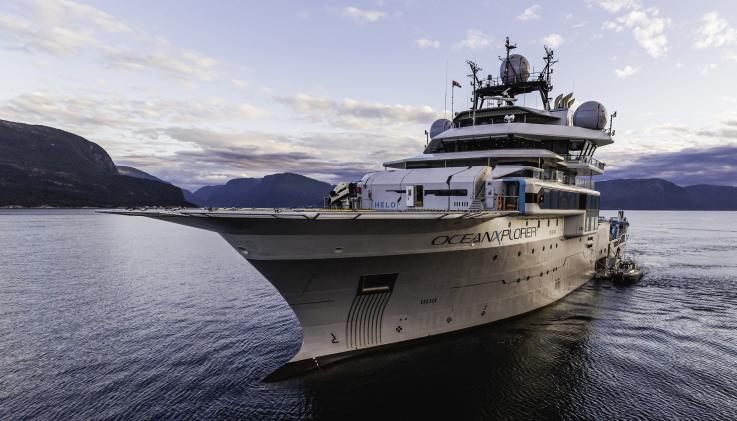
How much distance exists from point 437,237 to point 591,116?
21.4m

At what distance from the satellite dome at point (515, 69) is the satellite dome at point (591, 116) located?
6.39m

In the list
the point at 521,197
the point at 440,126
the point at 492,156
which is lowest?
the point at 521,197

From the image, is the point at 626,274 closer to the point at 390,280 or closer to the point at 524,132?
the point at 524,132

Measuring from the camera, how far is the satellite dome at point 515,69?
1292 inches

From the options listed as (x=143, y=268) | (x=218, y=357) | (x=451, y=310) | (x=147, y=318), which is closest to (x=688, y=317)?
(x=451, y=310)

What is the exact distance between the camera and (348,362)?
1536 centimetres

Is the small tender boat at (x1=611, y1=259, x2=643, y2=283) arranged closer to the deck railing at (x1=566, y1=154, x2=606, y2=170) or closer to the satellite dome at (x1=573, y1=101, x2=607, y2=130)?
the deck railing at (x1=566, y1=154, x2=606, y2=170)

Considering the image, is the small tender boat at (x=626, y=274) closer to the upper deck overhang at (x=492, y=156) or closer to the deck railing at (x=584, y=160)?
the deck railing at (x=584, y=160)

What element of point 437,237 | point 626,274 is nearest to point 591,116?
point 626,274

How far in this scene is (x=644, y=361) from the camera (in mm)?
16703

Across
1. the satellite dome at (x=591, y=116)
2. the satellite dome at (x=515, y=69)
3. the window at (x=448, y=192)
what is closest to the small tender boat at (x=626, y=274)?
the satellite dome at (x=591, y=116)

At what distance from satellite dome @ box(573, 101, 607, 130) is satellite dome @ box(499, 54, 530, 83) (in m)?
6.39

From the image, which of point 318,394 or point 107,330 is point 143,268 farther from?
point 318,394

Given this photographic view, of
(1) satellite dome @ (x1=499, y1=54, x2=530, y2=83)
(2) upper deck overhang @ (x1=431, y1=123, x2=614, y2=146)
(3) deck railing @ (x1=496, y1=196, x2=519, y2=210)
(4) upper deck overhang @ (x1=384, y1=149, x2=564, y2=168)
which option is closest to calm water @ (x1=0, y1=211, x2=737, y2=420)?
(3) deck railing @ (x1=496, y1=196, x2=519, y2=210)
